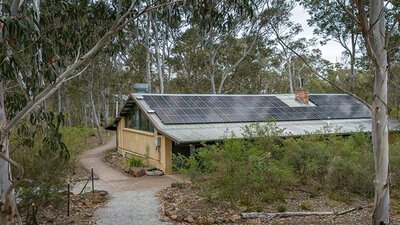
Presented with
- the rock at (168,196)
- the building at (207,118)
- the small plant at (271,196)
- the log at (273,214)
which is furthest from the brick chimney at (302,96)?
the log at (273,214)

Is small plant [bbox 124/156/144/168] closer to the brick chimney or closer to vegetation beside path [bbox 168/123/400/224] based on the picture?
vegetation beside path [bbox 168/123/400/224]

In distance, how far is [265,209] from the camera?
9.52m

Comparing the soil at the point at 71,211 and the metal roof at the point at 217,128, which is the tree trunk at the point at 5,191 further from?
the metal roof at the point at 217,128

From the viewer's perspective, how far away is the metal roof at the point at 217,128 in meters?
15.2

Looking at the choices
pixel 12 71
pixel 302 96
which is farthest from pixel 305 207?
pixel 302 96

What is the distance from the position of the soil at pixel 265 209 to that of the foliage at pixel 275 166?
1.01 feet

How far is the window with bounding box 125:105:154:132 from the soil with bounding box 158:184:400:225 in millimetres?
6952

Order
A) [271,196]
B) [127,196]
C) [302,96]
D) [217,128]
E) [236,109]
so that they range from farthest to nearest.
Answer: [302,96] → [236,109] → [217,128] → [127,196] → [271,196]

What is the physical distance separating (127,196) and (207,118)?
689cm

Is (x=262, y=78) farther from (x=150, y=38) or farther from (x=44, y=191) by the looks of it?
(x=44, y=191)

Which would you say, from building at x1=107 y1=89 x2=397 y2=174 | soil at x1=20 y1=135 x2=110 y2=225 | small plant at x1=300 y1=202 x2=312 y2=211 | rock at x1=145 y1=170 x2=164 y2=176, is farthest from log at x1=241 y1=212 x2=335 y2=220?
rock at x1=145 y1=170 x2=164 y2=176

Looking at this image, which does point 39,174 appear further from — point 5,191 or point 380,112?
point 380,112

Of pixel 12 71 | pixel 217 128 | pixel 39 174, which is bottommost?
pixel 39 174

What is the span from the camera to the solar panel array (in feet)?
57.9
